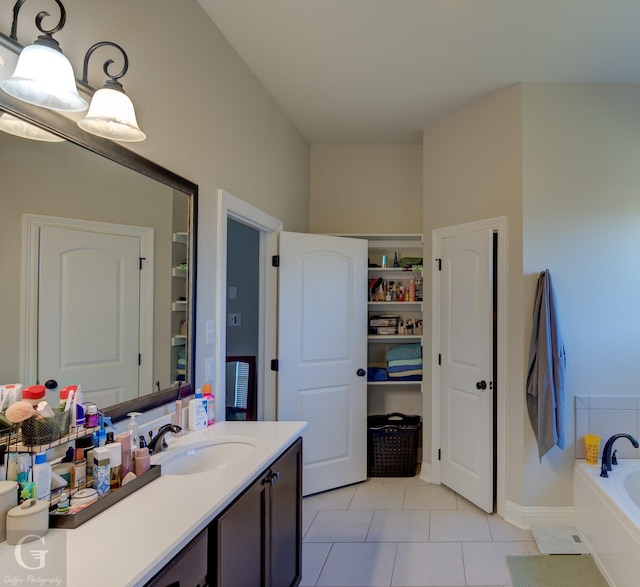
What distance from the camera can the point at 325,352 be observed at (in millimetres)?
3312

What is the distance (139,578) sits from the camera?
2.98 feet

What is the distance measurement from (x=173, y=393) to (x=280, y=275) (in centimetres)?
140

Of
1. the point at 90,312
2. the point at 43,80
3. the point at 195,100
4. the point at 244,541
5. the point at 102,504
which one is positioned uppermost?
the point at 195,100

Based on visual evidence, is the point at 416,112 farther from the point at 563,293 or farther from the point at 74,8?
the point at 74,8

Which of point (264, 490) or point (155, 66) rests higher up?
point (155, 66)

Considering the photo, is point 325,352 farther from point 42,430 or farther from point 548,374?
point 42,430

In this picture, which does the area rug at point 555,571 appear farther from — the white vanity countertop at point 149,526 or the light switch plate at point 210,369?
the light switch plate at point 210,369

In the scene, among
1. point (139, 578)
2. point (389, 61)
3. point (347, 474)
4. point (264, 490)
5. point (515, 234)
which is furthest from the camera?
point (347, 474)

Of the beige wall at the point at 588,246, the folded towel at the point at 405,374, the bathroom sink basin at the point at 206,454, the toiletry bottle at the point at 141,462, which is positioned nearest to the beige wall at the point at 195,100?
the bathroom sink basin at the point at 206,454

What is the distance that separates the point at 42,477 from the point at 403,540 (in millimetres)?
2158

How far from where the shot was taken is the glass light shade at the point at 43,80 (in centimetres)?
109

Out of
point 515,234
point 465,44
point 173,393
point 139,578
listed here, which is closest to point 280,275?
point 173,393

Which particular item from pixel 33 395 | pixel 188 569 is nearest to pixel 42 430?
pixel 33 395

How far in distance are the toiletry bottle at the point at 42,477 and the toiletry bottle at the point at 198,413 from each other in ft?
2.71
